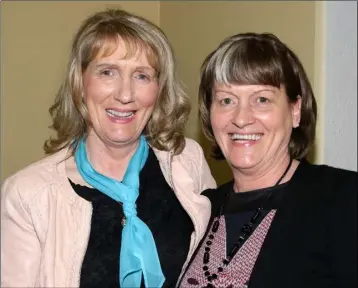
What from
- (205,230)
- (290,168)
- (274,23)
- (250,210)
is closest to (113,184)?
(205,230)

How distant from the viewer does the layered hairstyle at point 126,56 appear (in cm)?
185

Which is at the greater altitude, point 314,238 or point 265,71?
point 265,71

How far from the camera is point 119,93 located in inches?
71.5

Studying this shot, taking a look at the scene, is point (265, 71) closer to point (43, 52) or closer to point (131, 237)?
point (131, 237)

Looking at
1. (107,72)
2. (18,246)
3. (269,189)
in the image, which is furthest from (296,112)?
(18,246)

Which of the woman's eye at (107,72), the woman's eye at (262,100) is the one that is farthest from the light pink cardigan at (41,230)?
the woman's eye at (262,100)

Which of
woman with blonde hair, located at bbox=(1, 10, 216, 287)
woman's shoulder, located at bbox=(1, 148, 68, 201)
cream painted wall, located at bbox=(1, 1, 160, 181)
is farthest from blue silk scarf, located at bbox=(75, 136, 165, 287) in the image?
cream painted wall, located at bbox=(1, 1, 160, 181)

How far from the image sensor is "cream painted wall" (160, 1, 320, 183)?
91.0 inches

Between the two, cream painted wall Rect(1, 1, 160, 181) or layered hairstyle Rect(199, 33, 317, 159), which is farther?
cream painted wall Rect(1, 1, 160, 181)

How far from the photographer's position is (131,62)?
1.83 metres

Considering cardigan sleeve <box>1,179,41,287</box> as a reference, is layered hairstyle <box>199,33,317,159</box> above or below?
above

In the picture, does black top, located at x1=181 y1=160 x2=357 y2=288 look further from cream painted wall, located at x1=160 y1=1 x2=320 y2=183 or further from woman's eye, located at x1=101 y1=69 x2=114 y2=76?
cream painted wall, located at x1=160 y1=1 x2=320 y2=183

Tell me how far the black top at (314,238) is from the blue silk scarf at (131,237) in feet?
1.29

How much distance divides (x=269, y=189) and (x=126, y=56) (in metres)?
0.63
